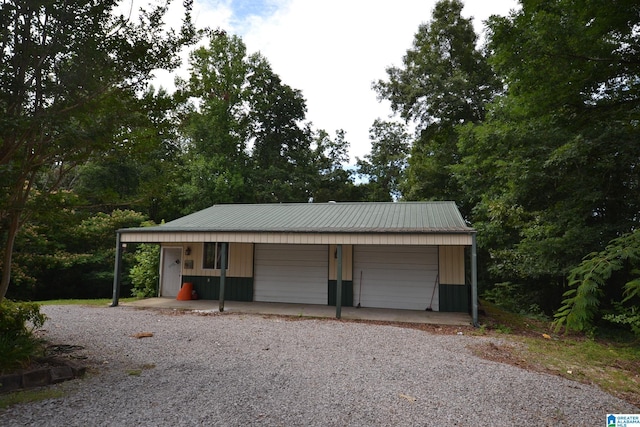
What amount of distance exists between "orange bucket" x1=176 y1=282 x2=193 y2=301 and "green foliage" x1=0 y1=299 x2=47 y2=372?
625 cm

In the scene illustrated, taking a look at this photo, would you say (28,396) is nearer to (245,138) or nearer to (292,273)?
(292,273)

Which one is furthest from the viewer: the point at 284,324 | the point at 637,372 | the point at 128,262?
the point at 128,262

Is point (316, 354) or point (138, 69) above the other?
point (138, 69)

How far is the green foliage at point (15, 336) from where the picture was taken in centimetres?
417

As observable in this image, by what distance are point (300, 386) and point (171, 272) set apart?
9.59 meters


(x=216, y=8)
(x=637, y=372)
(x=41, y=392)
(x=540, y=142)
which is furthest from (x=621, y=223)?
(x=41, y=392)

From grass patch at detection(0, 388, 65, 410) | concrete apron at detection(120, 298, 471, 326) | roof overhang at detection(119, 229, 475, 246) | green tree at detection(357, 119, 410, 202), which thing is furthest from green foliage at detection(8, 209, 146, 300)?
green tree at detection(357, 119, 410, 202)

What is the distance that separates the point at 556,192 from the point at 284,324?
7665 millimetres

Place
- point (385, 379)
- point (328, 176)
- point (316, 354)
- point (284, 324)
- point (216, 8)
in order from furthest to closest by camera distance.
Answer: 1. point (328, 176)
2. point (284, 324)
3. point (216, 8)
4. point (316, 354)
5. point (385, 379)

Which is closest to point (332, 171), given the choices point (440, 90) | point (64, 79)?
point (440, 90)

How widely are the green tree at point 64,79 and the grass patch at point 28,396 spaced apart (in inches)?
64.8

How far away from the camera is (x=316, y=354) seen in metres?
A: 5.66

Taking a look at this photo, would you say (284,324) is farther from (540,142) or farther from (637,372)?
(540,142)

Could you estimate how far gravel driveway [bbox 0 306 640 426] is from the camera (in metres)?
3.39
